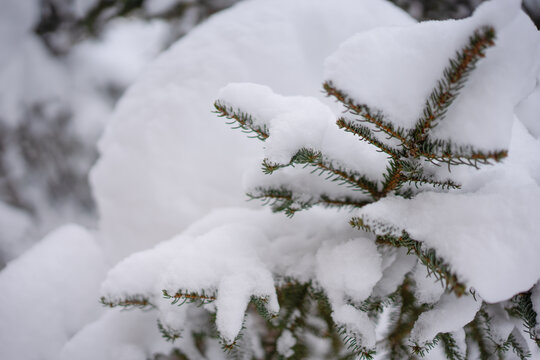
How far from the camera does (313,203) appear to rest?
1027 millimetres

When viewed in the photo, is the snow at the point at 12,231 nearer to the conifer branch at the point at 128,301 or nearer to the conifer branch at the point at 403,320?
the conifer branch at the point at 128,301

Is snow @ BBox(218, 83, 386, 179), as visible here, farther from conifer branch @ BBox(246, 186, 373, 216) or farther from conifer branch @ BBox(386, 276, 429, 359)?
conifer branch @ BBox(386, 276, 429, 359)

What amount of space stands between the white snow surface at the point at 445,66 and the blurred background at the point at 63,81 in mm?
2297

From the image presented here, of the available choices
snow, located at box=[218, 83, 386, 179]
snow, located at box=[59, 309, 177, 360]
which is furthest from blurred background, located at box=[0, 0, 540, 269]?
snow, located at box=[218, 83, 386, 179]

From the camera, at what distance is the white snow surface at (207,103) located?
1.58m

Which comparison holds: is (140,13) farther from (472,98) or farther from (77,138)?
(472,98)

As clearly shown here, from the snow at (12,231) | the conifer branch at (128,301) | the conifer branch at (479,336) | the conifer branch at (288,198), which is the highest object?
the conifer branch at (288,198)

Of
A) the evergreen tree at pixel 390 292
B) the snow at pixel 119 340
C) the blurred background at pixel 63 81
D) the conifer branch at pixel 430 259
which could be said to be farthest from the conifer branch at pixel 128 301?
the blurred background at pixel 63 81

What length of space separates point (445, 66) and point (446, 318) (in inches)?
26.3

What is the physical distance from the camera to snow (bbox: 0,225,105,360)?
4.69ft

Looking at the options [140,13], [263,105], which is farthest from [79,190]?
[263,105]

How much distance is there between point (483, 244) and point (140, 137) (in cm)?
154

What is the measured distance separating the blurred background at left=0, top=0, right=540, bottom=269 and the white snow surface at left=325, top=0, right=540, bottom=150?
7.54ft

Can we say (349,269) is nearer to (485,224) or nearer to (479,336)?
(485,224)
